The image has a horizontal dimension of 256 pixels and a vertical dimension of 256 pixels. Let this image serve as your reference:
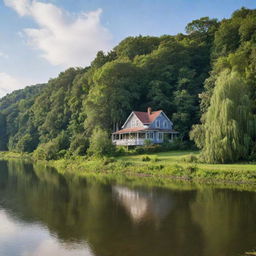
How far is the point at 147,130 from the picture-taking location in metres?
50.5

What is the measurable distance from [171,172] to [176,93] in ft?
94.7

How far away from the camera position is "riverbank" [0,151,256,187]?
2833 centimetres

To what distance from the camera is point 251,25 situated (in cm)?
6225

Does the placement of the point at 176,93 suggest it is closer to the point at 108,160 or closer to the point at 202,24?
the point at 108,160

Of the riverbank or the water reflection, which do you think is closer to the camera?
the water reflection

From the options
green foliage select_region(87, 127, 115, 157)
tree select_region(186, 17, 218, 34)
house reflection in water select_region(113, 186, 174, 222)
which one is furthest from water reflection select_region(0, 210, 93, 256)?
tree select_region(186, 17, 218, 34)

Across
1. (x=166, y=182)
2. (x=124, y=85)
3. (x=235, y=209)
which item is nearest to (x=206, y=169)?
(x=166, y=182)

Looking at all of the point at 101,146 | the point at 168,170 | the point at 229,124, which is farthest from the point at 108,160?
the point at 229,124

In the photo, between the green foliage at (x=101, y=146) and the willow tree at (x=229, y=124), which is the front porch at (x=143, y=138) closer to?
the green foliage at (x=101, y=146)

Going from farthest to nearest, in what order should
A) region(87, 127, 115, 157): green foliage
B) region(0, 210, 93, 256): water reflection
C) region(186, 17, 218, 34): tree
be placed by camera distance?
region(186, 17, 218, 34): tree < region(87, 127, 115, 157): green foliage < region(0, 210, 93, 256): water reflection

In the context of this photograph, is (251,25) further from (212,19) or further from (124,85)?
(124,85)

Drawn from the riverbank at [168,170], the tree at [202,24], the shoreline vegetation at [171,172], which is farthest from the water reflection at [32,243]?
the tree at [202,24]

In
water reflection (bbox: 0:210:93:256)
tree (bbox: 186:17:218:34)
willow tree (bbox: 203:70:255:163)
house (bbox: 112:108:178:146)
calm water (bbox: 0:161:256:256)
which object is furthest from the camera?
tree (bbox: 186:17:218:34)

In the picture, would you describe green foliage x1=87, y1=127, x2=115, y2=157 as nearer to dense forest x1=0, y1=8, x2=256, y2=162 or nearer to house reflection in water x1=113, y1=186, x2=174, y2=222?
dense forest x1=0, y1=8, x2=256, y2=162
